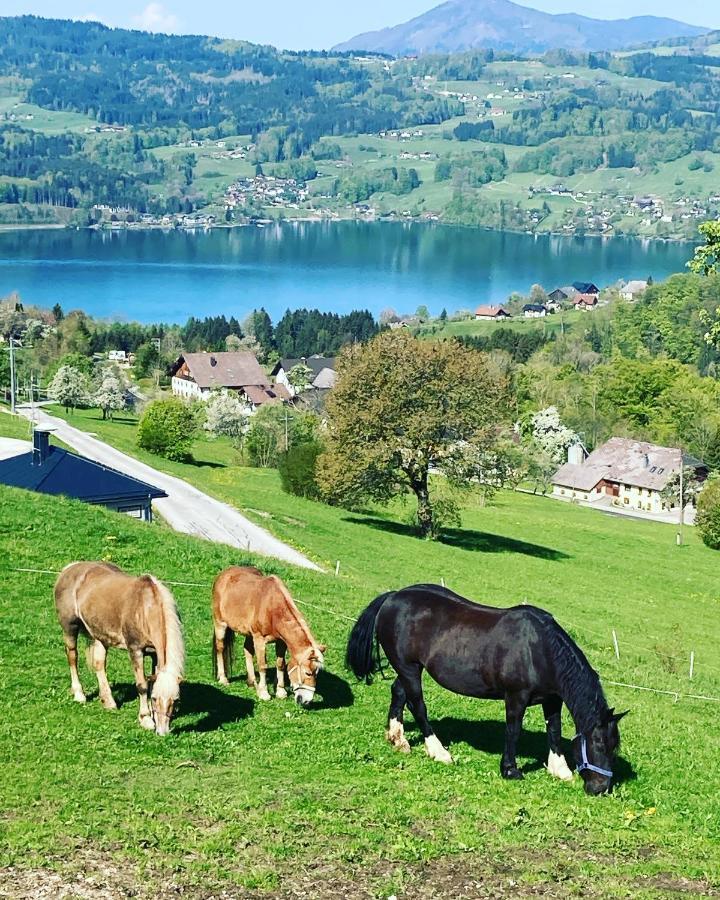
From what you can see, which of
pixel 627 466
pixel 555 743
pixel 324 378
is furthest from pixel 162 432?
pixel 324 378

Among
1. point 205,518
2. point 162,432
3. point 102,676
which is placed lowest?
point 162,432

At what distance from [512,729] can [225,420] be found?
281 ft

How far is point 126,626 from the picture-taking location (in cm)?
1357

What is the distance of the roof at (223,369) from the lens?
14200cm

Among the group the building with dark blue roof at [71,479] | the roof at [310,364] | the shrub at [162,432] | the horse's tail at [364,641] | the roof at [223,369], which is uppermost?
the horse's tail at [364,641]

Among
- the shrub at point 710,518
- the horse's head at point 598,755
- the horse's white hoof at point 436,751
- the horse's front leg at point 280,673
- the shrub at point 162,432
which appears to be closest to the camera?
the horse's head at point 598,755

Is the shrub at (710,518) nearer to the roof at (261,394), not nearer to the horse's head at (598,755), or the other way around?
the horse's head at (598,755)

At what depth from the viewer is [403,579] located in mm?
34000

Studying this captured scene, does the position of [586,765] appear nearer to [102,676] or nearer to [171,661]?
[171,661]

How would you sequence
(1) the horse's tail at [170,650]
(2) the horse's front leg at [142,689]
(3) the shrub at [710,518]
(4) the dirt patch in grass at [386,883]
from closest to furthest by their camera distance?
(4) the dirt patch in grass at [386,883], (1) the horse's tail at [170,650], (2) the horse's front leg at [142,689], (3) the shrub at [710,518]

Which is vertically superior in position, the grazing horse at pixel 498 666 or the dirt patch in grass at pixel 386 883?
the grazing horse at pixel 498 666

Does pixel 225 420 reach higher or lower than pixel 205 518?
lower

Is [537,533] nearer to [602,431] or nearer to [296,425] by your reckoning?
[296,425]

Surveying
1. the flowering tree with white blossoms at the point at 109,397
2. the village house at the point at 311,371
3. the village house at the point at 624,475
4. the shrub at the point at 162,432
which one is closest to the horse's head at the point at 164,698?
the shrub at the point at 162,432
